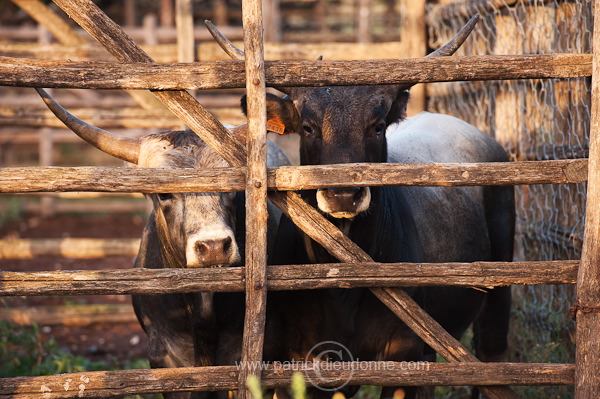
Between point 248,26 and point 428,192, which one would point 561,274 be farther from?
point 248,26

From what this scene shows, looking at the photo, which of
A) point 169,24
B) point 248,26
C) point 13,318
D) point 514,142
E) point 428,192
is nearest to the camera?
point 248,26

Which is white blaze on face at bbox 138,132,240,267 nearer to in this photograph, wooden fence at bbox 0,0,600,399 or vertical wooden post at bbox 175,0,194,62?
wooden fence at bbox 0,0,600,399

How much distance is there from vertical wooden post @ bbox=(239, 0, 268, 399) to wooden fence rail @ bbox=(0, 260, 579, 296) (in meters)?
0.08

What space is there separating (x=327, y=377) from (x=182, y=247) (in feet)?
3.09

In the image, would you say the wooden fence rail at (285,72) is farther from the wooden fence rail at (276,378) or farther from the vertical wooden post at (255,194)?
the wooden fence rail at (276,378)

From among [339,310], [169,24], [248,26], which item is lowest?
[339,310]

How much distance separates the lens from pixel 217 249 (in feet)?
10.9

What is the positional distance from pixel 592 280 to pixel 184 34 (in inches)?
157

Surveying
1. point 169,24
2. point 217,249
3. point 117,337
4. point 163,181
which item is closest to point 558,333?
point 217,249

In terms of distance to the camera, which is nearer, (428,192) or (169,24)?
(428,192)

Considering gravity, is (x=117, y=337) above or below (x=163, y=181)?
below

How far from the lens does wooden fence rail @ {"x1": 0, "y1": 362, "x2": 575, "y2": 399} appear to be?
126 inches

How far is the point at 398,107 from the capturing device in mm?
3896

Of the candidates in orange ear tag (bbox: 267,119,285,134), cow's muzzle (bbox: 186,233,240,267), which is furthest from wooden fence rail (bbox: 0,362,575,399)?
orange ear tag (bbox: 267,119,285,134)
